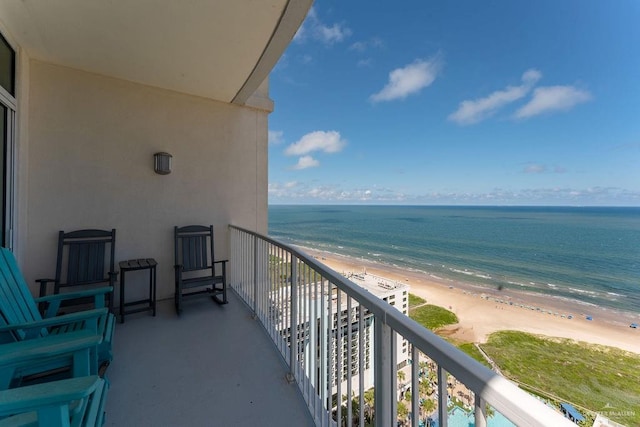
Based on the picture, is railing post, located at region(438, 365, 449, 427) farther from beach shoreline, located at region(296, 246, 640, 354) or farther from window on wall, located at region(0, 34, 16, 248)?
beach shoreline, located at region(296, 246, 640, 354)

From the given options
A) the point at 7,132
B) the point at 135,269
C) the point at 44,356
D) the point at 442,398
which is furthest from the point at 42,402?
the point at 7,132

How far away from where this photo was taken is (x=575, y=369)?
333 inches

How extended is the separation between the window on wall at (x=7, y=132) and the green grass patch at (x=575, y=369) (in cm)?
1088

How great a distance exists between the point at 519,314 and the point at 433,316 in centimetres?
462

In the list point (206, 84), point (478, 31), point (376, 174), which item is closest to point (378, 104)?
point (478, 31)

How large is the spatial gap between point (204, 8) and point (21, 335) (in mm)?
2633

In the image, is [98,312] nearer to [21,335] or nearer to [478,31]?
[21,335]

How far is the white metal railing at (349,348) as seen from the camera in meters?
0.59

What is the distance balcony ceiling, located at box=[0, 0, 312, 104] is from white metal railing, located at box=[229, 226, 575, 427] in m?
1.92

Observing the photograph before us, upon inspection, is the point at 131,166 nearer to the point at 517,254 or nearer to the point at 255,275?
the point at 255,275

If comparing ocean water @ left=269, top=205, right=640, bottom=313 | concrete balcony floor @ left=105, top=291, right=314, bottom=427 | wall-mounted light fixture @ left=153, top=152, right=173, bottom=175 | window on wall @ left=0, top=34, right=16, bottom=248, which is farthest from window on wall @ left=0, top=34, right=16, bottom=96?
ocean water @ left=269, top=205, right=640, bottom=313

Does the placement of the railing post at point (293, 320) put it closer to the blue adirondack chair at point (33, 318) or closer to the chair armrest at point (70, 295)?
the blue adirondack chair at point (33, 318)

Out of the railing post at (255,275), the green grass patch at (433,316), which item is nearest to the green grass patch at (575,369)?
the green grass patch at (433,316)

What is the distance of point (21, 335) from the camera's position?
1.69 m
